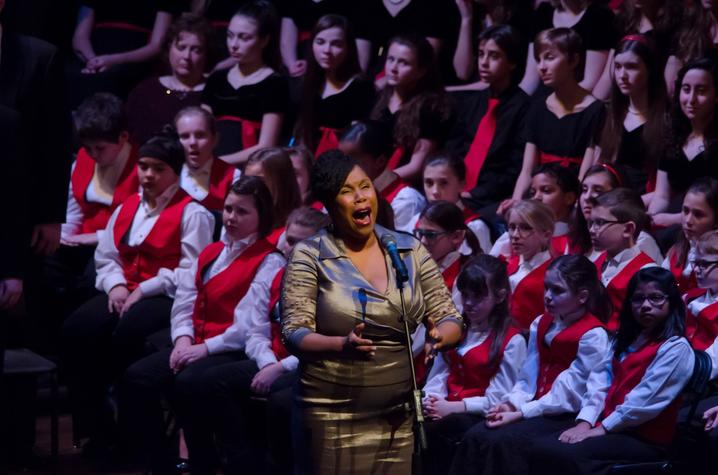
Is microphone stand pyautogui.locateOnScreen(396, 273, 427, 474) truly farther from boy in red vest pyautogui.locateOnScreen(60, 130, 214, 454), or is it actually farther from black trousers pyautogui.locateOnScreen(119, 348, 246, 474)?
boy in red vest pyautogui.locateOnScreen(60, 130, 214, 454)

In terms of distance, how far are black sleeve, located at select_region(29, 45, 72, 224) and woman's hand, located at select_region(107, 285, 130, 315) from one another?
5.99 feet

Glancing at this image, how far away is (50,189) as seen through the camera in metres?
3.64

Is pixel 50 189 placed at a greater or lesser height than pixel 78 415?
greater

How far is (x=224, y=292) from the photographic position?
507 centimetres

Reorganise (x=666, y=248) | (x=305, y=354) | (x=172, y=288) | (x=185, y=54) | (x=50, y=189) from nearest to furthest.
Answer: (x=305, y=354)
(x=50, y=189)
(x=666, y=248)
(x=172, y=288)
(x=185, y=54)

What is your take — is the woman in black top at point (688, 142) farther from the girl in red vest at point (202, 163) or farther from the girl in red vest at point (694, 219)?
the girl in red vest at point (202, 163)

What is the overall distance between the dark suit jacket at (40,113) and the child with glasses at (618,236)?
195 cm

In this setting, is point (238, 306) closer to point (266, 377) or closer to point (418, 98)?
point (266, 377)

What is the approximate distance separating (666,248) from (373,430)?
2181 mm

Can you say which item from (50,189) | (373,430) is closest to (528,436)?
(373,430)

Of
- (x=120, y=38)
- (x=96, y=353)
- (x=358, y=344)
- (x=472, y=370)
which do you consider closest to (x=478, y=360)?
(x=472, y=370)

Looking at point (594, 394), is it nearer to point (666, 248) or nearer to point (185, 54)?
point (666, 248)

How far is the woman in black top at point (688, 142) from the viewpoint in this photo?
Answer: 499 cm

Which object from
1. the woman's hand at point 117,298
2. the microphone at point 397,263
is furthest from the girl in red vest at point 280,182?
the microphone at point 397,263
